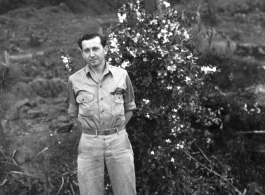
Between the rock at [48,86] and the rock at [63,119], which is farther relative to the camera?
the rock at [48,86]

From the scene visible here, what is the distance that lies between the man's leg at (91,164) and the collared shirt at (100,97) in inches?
5.0

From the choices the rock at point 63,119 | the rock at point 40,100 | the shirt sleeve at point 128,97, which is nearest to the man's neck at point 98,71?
the shirt sleeve at point 128,97

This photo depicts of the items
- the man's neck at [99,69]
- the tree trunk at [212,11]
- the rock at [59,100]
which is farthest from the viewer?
the tree trunk at [212,11]

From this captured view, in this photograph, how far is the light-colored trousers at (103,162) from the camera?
11.8 ft

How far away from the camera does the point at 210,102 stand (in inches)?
231

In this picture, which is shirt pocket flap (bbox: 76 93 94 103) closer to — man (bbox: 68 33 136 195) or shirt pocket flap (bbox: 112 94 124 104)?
man (bbox: 68 33 136 195)

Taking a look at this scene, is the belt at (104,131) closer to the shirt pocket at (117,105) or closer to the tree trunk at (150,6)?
the shirt pocket at (117,105)

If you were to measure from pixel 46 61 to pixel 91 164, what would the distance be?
310 cm

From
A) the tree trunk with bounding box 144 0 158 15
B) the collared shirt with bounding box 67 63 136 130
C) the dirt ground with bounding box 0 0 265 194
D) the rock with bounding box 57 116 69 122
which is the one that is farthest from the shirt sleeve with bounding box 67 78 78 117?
the rock with bounding box 57 116 69 122

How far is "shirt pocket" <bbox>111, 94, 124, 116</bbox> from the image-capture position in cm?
361

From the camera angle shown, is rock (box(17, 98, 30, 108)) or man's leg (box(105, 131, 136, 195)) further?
rock (box(17, 98, 30, 108))

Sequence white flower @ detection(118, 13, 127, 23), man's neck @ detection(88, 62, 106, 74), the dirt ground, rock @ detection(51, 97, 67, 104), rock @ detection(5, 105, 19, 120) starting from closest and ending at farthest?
man's neck @ detection(88, 62, 106, 74) → white flower @ detection(118, 13, 127, 23) → the dirt ground → rock @ detection(5, 105, 19, 120) → rock @ detection(51, 97, 67, 104)

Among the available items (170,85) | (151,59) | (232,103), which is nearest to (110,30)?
(151,59)

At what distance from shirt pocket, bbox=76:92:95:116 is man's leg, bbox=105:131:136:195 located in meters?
0.27
